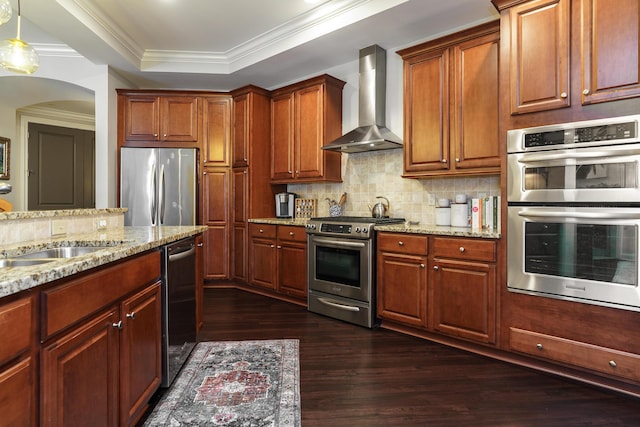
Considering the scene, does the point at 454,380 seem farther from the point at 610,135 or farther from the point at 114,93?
the point at 114,93

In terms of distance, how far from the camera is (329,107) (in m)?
3.95

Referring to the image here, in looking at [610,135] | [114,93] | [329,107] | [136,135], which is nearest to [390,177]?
[329,107]

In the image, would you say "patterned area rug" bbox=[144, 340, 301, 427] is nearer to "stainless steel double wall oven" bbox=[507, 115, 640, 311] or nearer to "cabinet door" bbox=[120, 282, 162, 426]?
"cabinet door" bbox=[120, 282, 162, 426]

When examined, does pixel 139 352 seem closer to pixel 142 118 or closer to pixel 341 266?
pixel 341 266

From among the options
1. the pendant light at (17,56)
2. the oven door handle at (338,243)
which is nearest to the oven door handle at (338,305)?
the oven door handle at (338,243)

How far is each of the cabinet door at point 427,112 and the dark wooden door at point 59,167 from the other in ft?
19.8

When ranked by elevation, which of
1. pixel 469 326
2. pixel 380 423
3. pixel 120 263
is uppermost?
pixel 120 263

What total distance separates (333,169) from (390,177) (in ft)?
2.24

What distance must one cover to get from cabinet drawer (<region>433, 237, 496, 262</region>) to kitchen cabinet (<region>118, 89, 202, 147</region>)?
10.9 ft

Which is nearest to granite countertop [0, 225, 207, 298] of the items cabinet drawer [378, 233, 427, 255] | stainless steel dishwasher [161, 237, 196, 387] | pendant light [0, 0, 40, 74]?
stainless steel dishwasher [161, 237, 196, 387]

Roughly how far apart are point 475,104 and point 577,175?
0.99m

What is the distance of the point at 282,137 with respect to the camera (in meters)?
4.35

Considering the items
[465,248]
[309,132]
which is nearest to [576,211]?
[465,248]

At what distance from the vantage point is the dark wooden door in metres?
5.84
